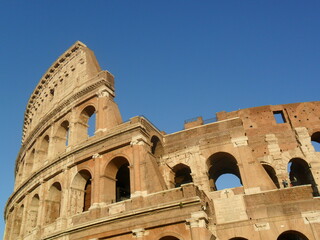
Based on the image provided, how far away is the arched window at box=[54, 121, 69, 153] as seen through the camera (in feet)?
65.2

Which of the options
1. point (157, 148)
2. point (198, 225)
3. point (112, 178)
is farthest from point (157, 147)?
point (198, 225)

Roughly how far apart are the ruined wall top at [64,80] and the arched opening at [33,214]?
221 inches

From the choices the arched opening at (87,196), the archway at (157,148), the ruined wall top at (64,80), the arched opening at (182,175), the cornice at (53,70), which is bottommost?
the arched opening at (87,196)

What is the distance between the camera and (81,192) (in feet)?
55.1

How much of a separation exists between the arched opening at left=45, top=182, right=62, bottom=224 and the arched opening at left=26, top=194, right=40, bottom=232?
1762 mm

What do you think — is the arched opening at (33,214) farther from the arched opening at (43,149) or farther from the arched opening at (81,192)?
the arched opening at (81,192)

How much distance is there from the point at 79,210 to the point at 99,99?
245 inches

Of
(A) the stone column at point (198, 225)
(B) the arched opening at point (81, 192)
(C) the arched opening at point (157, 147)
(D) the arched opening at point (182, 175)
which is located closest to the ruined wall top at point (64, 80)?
(C) the arched opening at point (157, 147)

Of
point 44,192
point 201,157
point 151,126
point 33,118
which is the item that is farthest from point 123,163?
point 33,118

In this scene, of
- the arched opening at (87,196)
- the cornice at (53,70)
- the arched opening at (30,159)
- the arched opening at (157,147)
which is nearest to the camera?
the arched opening at (87,196)

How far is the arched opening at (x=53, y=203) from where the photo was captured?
17.4 meters

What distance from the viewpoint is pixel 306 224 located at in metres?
13.3

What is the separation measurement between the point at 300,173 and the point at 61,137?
15.0 m

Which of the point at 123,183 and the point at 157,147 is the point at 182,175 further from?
the point at 123,183
